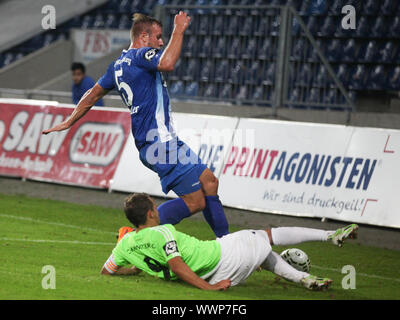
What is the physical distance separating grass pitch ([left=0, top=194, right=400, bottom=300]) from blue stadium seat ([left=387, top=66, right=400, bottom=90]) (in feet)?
19.7

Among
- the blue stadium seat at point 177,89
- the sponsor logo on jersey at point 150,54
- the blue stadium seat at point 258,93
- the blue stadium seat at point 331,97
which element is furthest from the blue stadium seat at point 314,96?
the sponsor logo on jersey at point 150,54

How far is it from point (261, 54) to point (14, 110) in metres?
4.78

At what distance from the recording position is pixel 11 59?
26156 millimetres

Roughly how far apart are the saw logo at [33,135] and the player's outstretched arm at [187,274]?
31.7ft

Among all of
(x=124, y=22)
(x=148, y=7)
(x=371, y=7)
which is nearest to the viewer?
(x=371, y=7)

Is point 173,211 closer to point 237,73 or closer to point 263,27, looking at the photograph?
point 263,27

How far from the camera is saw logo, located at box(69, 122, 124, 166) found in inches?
617

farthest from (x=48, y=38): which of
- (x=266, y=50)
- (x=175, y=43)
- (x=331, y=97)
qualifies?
(x=175, y=43)

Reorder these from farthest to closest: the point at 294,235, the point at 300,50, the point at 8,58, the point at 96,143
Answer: the point at 8,58 → the point at 300,50 → the point at 96,143 → the point at 294,235

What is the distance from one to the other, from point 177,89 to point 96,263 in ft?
32.1

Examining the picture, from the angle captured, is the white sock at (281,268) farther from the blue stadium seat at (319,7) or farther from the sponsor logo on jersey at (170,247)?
the blue stadium seat at (319,7)

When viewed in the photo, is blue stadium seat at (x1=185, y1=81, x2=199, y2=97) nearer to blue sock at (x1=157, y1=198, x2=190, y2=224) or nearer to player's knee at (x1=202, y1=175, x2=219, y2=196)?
player's knee at (x1=202, y1=175, x2=219, y2=196)

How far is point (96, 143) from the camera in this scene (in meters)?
16.0

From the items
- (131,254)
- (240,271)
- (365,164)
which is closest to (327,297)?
(240,271)
